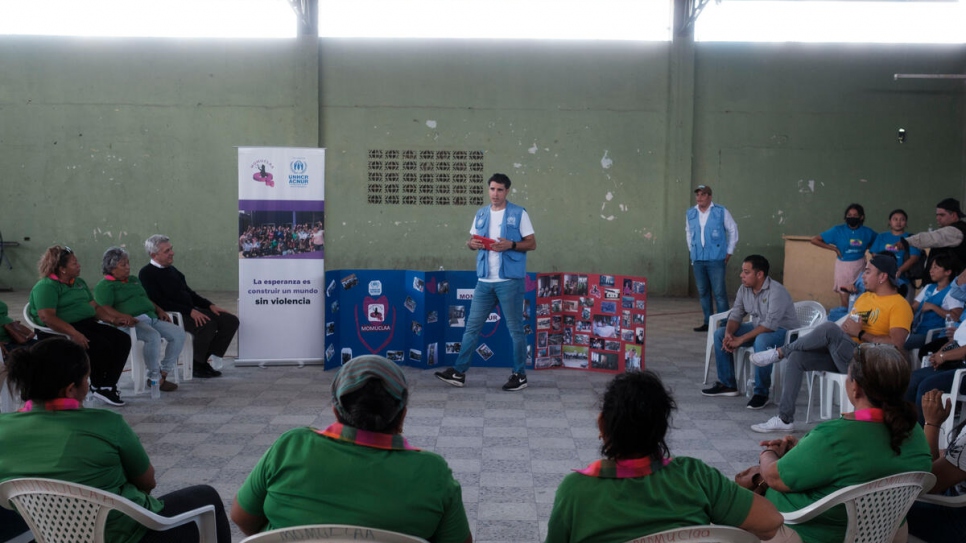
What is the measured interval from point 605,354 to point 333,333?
7.00 ft

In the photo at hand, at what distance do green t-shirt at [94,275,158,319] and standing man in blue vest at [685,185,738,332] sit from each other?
5291 mm

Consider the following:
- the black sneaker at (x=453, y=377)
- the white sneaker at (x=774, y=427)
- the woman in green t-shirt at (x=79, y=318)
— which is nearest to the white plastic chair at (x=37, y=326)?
the woman in green t-shirt at (x=79, y=318)

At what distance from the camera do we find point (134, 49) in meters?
11.2

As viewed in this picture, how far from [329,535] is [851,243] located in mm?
7236

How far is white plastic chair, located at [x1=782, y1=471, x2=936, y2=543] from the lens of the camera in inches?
80.9

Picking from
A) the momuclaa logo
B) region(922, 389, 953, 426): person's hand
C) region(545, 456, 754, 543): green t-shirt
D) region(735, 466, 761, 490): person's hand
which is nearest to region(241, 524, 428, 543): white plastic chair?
region(545, 456, 754, 543): green t-shirt

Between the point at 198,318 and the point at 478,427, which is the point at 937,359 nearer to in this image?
the point at 478,427

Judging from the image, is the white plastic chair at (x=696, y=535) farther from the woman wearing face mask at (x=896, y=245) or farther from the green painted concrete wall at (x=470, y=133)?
the green painted concrete wall at (x=470, y=133)

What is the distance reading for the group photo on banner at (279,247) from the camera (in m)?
6.26

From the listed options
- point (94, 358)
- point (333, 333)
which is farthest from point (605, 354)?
point (94, 358)

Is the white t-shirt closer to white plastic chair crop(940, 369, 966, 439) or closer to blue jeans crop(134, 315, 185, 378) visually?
blue jeans crop(134, 315, 185, 378)

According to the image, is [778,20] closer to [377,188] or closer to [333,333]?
[377,188]

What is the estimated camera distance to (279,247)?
6.33 meters

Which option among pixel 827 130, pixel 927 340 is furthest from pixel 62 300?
pixel 827 130
